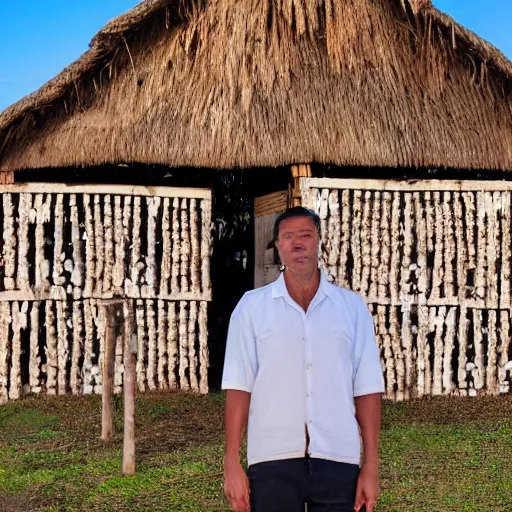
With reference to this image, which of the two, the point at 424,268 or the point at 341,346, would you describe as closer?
the point at 341,346

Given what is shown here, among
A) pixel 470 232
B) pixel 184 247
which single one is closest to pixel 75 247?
pixel 184 247

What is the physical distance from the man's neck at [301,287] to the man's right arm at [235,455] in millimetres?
356

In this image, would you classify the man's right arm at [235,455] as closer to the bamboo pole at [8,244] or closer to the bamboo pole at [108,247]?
the bamboo pole at [108,247]

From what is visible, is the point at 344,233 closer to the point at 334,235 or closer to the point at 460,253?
the point at 334,235

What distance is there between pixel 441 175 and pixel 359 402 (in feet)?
22.2

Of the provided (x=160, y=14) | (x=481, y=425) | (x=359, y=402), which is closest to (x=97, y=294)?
(x=160, y=14)

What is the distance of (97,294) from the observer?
26.2ft

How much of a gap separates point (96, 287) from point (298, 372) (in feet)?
19.0

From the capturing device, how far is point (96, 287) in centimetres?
800

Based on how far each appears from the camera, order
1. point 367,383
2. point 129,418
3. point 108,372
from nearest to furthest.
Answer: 1. point 367,383
2. point 129,418
3. point 108,372

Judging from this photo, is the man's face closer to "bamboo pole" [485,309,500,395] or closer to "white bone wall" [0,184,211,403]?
"white bone wall" [0,184,211,403]

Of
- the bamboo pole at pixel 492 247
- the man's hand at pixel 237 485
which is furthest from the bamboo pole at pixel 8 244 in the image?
the man's hand at pixel 237 485

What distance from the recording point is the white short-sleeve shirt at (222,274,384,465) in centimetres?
247

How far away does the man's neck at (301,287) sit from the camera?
8.57ft
